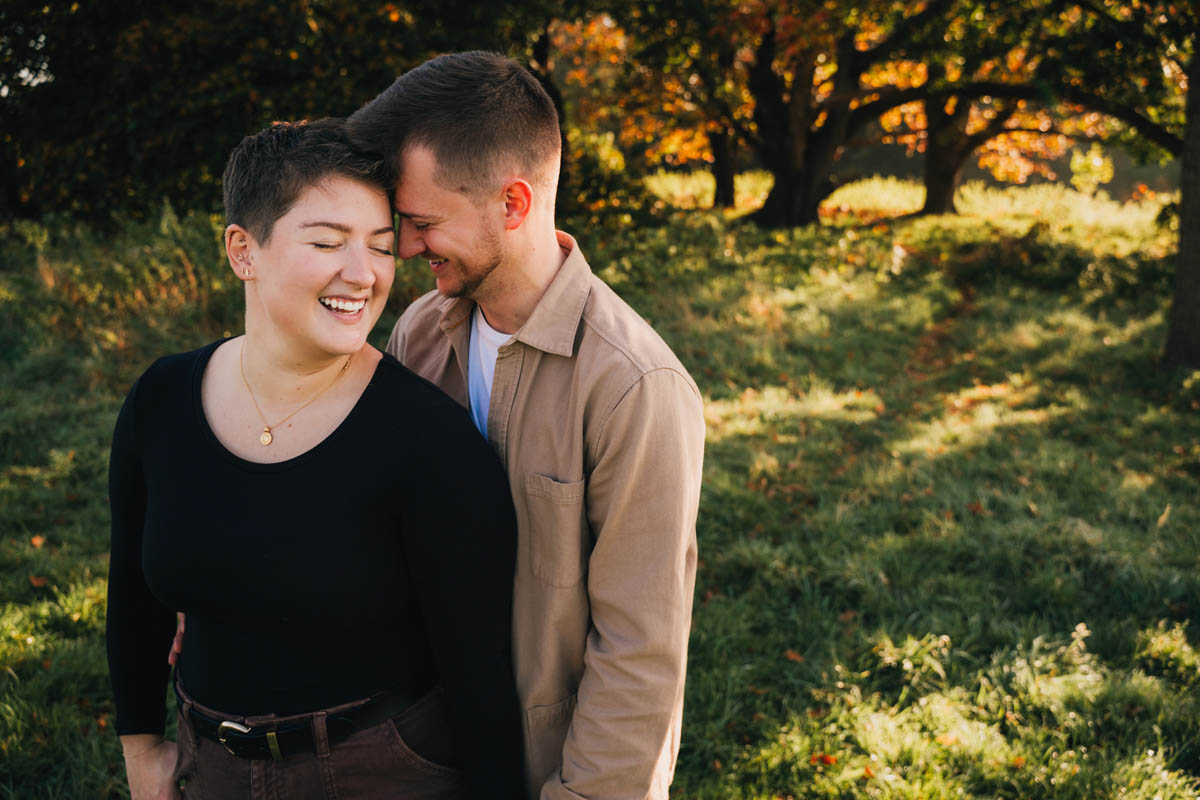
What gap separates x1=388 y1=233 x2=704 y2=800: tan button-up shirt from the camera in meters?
1.74

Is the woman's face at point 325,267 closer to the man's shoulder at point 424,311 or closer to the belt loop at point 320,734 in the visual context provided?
the man's shoulder at point 424,311

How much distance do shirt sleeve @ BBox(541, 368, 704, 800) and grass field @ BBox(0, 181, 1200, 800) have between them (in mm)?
1586

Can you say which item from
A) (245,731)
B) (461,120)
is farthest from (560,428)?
(245,731)

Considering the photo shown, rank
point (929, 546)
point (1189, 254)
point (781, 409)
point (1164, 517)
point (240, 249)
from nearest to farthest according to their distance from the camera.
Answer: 1. point (240, 249)
2. point (929, 546)
3. point (1164, 517)
4. point (781, 409)
5. point (1189, 254)

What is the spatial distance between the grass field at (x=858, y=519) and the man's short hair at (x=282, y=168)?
2.45 meters

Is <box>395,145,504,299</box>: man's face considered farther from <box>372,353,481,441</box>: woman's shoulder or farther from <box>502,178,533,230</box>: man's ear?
<box>372,353,481,441</box>: woman's shoulder

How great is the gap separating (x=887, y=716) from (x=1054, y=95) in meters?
10.8

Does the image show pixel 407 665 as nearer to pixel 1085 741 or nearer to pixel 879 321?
pixel 1085 741

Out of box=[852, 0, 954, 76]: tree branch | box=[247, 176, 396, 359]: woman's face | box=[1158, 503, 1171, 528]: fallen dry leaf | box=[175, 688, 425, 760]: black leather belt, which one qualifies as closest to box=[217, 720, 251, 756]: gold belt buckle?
box=[175, 688, 425, 760]: black leather belt

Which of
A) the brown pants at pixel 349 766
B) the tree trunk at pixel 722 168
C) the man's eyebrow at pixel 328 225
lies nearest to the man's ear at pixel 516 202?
the man's eyebrow at pixel 328 225

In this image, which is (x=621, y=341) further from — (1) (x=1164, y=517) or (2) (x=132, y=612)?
(1) (x=1164, y=517)

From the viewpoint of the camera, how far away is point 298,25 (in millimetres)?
9078

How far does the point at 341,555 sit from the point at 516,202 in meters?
0.88

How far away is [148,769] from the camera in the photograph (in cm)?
→ 202
